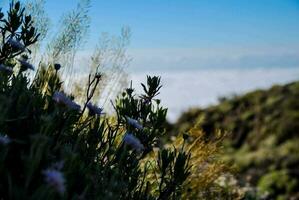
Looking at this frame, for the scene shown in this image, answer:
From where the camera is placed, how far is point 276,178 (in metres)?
7.86

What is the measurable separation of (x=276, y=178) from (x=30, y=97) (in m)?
6.42

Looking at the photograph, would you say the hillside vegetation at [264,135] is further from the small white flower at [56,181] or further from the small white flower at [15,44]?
the small white flower at [56,181]

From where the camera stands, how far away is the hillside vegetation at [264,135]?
7840mm

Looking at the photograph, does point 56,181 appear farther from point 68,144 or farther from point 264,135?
point 264,135

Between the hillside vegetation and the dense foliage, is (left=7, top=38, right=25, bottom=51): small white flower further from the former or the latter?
the hillside vegetation

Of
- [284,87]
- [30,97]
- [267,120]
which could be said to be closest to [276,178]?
[267,120]

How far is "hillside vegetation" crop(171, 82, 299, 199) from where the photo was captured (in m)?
7.84

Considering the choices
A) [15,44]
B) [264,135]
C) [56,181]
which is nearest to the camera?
[56,181]

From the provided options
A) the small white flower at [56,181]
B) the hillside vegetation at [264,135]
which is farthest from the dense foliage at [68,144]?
the hillside vegetation at [264,135]

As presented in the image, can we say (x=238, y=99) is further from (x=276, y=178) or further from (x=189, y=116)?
(x=276, y=178)

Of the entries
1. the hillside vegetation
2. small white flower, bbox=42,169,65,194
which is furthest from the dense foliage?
the hillside vegetation

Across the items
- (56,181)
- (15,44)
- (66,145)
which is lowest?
(56,181)

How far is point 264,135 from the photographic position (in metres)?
9.19

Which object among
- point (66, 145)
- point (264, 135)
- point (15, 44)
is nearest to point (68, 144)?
point (66, 145)
